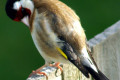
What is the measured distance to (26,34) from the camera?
275 inches

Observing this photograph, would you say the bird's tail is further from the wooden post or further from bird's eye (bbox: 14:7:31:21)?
bird's eye (bbox: 14:7:31:21)

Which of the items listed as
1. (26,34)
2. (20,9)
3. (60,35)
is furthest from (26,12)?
(26,34)

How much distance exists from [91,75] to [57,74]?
1.32 ft

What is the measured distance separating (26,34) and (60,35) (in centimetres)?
345

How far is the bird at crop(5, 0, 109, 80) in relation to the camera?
3.52 metres

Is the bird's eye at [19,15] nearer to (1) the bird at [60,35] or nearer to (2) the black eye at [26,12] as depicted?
(2) the black eye at [26,12]

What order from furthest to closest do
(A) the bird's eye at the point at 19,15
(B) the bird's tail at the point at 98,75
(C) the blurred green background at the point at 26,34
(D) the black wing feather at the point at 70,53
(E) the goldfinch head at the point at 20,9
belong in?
1. (C) the blurred green background at the point at 26,34
2. (A) the bird's eye at the point at 19,15
3. (E) the goldfinch head at the point at 20,9
4. (D) the black wing feather at the point at 70,53
5. (B) the bird's tail at the point at 98,75

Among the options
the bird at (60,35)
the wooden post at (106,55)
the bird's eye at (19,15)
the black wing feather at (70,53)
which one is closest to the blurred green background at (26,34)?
the bird's eye at (19,15)

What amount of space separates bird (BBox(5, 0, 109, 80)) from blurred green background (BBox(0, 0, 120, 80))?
2.54m

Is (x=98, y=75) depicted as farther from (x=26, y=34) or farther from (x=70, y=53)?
(x=26, y=34)

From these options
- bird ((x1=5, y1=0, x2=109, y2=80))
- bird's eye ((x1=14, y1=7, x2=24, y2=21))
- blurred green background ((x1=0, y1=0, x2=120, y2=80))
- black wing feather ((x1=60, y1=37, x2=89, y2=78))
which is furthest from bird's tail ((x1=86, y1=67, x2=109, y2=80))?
blurred green background ((x1=0, y1=0, x2=120, y2=80))

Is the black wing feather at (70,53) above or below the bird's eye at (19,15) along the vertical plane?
below

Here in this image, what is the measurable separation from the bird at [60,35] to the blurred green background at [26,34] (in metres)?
2.54

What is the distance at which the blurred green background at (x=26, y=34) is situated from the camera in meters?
6.46
